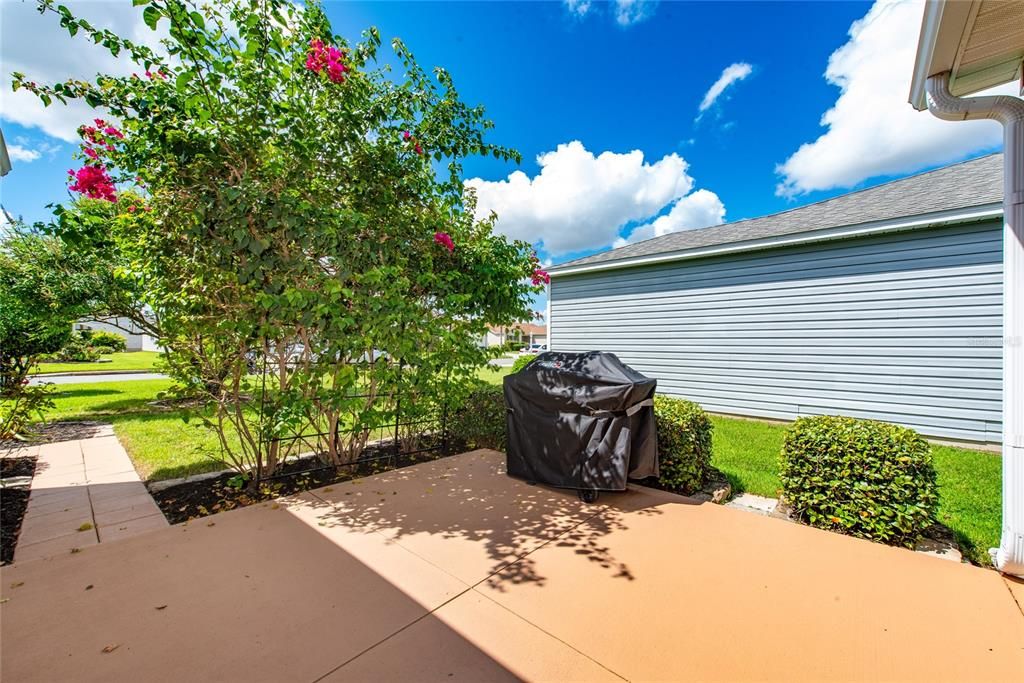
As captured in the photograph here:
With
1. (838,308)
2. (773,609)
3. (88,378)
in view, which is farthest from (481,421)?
(88,378)

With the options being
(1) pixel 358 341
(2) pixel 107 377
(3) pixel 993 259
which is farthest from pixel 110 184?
(2) pixel 107 377

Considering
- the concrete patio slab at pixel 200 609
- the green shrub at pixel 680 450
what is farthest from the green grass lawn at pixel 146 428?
the green shrub at pixel 680 450

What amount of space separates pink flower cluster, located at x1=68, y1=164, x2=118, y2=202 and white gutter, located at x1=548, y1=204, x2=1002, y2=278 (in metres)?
7.84

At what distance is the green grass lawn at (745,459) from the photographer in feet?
10.8

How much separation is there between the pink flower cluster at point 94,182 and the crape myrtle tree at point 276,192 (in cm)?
1

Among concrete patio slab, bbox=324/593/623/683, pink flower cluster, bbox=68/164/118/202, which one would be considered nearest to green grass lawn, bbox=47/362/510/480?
pink flower cluster, bbox=68/164/118/202

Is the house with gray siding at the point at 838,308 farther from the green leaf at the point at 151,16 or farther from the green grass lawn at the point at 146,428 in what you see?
the green leaf at the point at 151,16

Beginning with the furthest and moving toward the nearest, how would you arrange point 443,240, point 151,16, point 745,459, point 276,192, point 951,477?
point 745,459, point 951,477, point 443,240, point 276,192, point 151,16

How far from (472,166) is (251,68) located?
2152 millimetres

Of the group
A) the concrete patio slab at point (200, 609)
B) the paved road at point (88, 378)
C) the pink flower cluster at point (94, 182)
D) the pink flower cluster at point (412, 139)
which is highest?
the pink flower cluster at point (412, 139)

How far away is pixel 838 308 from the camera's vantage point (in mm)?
6531

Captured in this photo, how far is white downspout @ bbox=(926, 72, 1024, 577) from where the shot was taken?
2.39 m

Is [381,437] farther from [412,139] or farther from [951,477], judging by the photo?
[951,477]

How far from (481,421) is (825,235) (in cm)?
634
